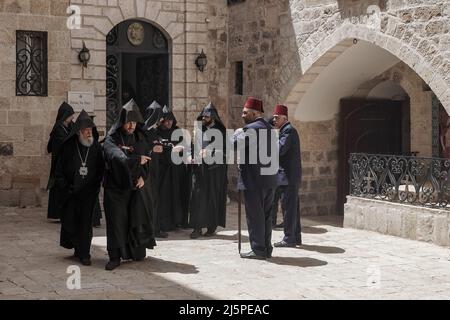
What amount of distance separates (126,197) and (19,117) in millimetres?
5061

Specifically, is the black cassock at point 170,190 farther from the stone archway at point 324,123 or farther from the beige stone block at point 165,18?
the beige stone block at point 165,18

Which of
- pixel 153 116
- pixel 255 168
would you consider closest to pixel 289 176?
pixel 255 168

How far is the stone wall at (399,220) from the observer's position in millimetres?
9570

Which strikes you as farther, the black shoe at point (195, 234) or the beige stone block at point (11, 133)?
the beige stone block at point (11, 133)

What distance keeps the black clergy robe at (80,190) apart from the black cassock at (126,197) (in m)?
0.21

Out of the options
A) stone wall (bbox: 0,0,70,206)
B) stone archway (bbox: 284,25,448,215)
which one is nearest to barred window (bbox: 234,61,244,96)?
stone archway (bbox: 284,25,448,215)

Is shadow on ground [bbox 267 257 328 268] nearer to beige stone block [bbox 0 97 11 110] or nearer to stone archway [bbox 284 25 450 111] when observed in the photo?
stone archway [bbox 284 25 450 111]

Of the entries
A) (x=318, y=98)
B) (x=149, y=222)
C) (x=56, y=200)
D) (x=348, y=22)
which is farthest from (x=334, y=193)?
(x=149, y=222)

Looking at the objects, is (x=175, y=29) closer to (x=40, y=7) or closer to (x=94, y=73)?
(x=94, y=73)

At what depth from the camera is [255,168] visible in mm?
8328

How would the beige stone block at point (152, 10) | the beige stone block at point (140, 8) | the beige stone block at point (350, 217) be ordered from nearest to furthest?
the beige stone block at point (350, 217)
the beige stone block at point (140, 8)
the beige stone block at point (152, 10)

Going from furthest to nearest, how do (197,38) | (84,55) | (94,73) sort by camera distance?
1. (197,38)
2. (94,73)
3. (84,55)

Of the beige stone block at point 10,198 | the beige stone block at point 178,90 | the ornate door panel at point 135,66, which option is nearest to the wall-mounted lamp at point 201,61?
the beige stone block at point 178,90

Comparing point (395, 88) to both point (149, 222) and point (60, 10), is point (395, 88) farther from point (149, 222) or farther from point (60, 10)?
point (149, 222)
